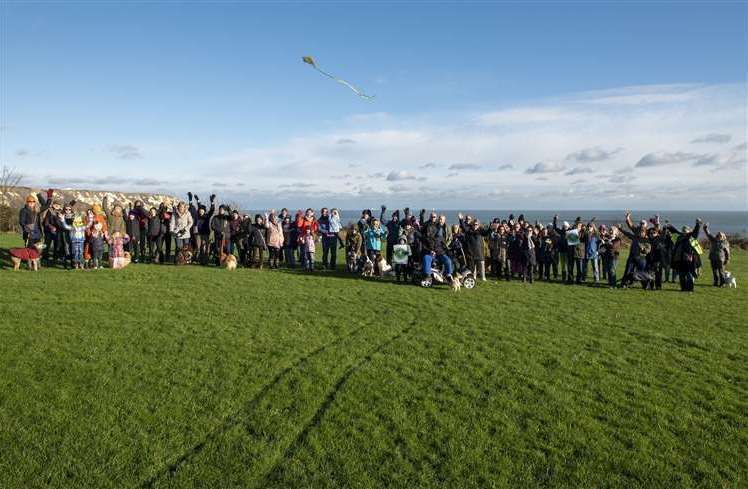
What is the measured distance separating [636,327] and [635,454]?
5.78 metres

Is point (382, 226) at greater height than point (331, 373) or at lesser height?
greater

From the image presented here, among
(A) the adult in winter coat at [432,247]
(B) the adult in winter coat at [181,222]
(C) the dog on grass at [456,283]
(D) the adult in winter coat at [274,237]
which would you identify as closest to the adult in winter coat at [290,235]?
(D) the adult in winter coat at [274,237]

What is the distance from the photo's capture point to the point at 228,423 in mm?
6270

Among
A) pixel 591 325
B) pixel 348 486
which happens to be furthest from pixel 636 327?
pixel 348 486

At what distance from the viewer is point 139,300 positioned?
12.0m

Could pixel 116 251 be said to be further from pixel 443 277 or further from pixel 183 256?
pixel 443 277

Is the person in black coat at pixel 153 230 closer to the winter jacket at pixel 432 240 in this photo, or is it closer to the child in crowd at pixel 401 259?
the child in crowd at pixel 401 259

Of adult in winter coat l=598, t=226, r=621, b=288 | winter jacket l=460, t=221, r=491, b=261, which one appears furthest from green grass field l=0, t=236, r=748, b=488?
winter jacket l=460, t=221, r=491, b=261

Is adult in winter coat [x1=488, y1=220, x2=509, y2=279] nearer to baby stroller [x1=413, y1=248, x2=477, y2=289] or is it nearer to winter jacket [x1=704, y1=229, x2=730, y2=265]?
baby stroller [x1=413, y1=248, x2=477, y2=289]

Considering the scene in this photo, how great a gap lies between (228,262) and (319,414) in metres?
11.3

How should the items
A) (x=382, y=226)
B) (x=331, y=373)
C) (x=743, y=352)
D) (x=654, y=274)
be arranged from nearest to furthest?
(x=331, y=373)
(x=743, y=352)
(x=654, y=274)
(x=382, y=226)

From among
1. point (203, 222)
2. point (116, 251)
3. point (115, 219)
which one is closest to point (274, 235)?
point (203, 222)

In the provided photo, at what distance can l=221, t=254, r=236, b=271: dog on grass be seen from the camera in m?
17.0

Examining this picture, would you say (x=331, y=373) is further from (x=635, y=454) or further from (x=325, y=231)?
(x=325, y=231)
